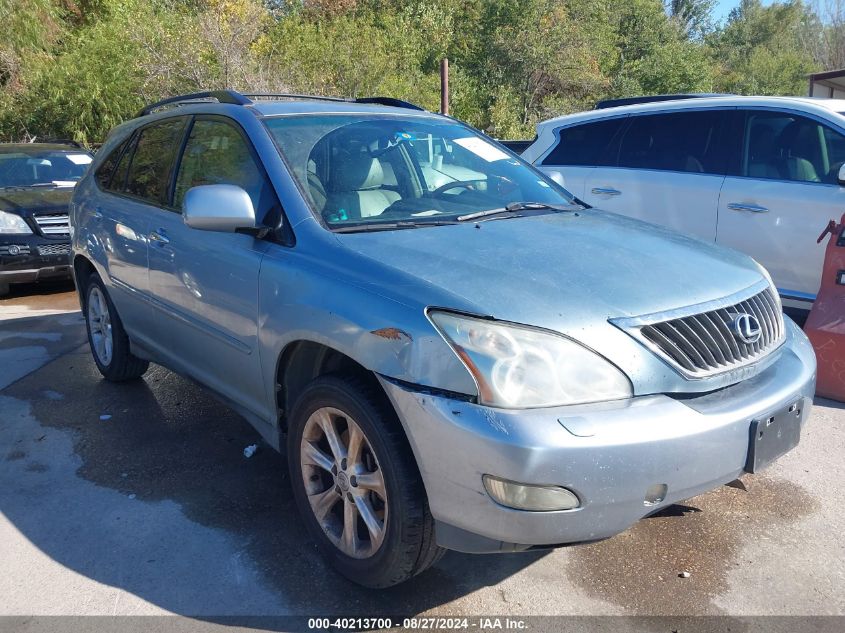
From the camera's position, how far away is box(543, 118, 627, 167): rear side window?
664 cm

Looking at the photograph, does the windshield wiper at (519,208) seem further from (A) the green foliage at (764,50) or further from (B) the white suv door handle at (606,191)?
(A) the green foliage at (764,50)

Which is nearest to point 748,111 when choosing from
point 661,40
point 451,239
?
point 451,239

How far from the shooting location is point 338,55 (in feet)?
52.3

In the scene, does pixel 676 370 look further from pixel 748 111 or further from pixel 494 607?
pixel 748 111

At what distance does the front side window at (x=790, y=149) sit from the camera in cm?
543

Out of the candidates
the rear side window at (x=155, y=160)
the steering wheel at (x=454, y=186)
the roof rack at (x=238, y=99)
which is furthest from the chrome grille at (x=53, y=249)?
the steering wheel at (x=454, y=186)

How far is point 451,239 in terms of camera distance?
307 cm

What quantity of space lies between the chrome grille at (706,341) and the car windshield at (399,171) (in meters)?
1.13

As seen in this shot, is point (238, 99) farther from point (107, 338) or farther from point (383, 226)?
point (107, 338)

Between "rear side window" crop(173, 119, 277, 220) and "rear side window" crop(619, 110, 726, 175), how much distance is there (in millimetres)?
3769

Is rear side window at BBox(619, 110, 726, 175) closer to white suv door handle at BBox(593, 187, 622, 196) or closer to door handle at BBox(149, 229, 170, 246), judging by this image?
white suv door handle at BBox(593, 187, 622, 196)

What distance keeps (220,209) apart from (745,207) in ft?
13.3

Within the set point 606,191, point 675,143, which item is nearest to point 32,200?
point 606,191

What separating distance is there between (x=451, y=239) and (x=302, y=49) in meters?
14.0
